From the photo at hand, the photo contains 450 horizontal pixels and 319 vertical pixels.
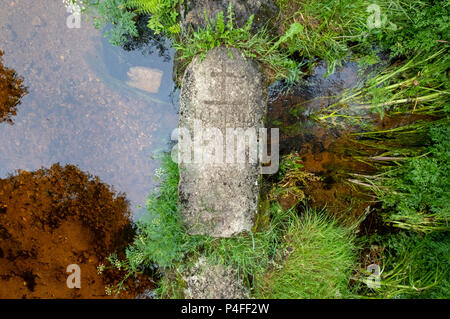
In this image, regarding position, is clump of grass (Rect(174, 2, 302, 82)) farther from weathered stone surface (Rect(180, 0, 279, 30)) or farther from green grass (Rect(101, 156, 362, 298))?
green grass (Rect(101, 156, 362, 298))

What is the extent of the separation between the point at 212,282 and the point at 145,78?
2249 mm

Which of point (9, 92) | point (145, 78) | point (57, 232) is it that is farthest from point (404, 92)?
point (9, 92)

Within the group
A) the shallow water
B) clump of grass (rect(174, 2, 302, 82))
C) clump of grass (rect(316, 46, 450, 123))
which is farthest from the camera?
the shallow water

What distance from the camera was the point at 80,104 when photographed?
285 centimetres

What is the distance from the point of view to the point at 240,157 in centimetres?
243

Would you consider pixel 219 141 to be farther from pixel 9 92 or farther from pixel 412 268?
pixel 9 92

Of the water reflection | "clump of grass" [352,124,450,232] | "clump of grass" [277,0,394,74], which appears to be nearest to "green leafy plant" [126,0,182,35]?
"clump of grass" [277,0,394,74]

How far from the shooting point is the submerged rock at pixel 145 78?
110 inches

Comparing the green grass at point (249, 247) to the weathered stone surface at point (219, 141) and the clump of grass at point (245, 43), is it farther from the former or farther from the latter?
the clump of grass at point (245, 43)

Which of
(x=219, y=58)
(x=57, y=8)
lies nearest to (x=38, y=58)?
(x=57, y=8)

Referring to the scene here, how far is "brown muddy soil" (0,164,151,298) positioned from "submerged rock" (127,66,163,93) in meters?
1.15

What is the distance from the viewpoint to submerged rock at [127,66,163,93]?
2.80 metres

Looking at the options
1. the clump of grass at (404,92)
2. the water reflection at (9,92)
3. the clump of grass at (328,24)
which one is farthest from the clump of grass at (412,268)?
the water reflection at (9,92)

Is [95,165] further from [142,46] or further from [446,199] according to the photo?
[446,199]
